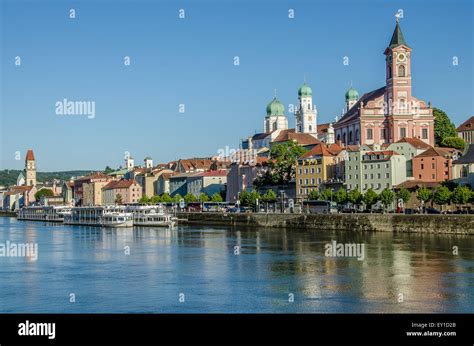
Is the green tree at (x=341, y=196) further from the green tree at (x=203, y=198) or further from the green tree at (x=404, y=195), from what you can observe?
the green tree at (x=203, y=198)

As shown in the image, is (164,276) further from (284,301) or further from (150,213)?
(150,213)

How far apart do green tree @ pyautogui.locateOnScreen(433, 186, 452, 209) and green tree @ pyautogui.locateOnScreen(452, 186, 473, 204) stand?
54 centimetres

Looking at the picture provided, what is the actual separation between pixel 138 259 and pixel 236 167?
6027cm

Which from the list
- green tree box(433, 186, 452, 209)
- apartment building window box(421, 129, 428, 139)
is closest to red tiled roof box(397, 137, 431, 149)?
apartment building window box(421, 129, 428, 139)

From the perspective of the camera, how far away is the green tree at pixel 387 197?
68.1 m

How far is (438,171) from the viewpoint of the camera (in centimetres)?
7288

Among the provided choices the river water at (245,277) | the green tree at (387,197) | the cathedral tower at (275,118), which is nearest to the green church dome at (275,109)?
the cathedral tower at (275,118)

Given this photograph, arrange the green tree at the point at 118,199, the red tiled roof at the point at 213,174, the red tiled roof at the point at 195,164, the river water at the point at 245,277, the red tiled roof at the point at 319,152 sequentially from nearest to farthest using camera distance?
1. the river water at the point at 245,277
2. the red tiled roof at the point at 319,152
3. the red tiled roof at the point at 213,174
4. the red tiled roof at the point at 195,164
5. the green tree at the point at 118,199

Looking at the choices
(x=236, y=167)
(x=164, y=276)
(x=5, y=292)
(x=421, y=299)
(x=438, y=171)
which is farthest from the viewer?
(x=236, y=167)

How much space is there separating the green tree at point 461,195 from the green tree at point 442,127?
3141 cm

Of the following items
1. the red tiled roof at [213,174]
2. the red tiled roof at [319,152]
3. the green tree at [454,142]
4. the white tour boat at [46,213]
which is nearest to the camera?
the red tiled roof at [319,152]

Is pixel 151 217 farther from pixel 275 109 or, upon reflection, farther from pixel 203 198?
pixel 275 109

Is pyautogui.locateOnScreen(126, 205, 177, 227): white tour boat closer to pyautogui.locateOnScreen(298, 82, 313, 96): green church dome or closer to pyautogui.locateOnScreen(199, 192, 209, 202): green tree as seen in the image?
pyautogui.locateOnScreen(199, 192, 209, 202): green tree

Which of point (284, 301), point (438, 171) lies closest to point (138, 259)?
point (284, 301)
